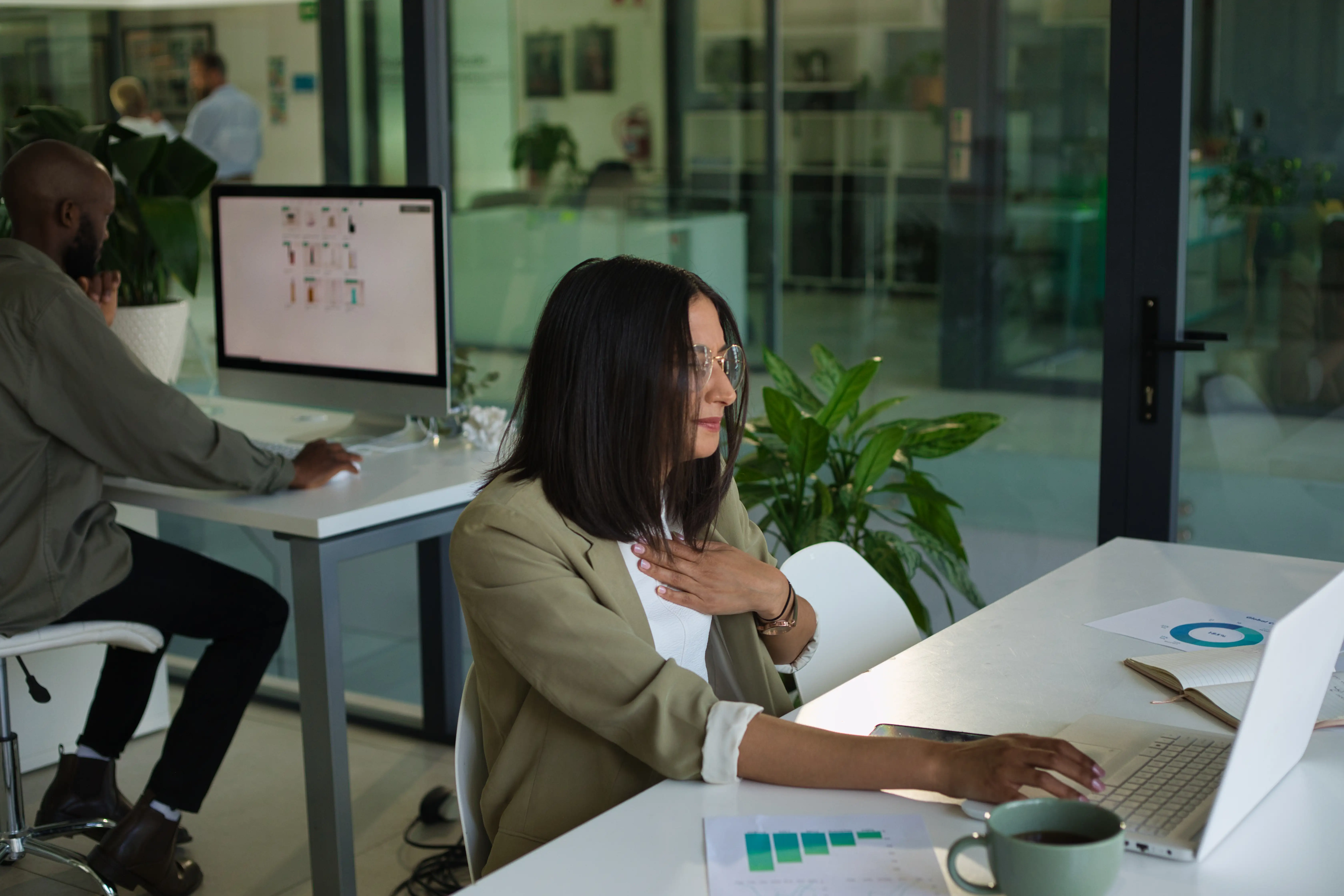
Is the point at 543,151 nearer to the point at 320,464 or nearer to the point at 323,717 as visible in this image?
the point at 320,464

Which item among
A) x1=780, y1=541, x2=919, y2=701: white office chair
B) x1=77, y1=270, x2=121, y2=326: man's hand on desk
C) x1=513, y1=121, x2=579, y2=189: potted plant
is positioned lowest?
x1=780, y1=541, x2=919, y2=701: white office chair

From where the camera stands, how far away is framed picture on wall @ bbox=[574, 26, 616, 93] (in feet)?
10.9

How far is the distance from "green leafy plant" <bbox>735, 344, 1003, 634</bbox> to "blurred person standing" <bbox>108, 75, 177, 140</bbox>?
86.0 inches

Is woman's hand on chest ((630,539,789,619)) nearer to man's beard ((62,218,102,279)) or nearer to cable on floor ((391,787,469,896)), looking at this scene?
cable on floor ((391,787,469,896))

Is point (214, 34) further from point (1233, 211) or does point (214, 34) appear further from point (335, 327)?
point (1233, 211)

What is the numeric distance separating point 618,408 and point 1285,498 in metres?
1.81

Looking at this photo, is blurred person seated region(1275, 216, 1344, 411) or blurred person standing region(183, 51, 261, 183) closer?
blurred person seated region(1275, 216, 1344, 411)

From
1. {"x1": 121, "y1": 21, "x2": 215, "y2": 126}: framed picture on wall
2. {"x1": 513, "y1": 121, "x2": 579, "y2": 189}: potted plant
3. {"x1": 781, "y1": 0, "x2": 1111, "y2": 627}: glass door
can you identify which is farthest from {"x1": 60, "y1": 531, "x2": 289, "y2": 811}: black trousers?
{"x1": 121, "y1": 21, "x2": 215, "y2": 126}: framed picture on wall

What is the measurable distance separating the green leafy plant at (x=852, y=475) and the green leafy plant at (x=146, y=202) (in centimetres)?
149

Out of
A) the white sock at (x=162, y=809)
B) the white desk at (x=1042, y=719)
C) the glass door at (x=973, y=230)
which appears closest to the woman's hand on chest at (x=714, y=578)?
the white desk at (x=1042, y=719)

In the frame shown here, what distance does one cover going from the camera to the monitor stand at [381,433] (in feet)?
9.67

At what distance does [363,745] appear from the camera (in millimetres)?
3557

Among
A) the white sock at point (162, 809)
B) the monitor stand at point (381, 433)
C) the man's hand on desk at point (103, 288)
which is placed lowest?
the white sock at point (162, 809)

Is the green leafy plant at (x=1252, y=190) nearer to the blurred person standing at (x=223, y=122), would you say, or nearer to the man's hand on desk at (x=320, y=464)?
the man's hand on desk at (x=320, y=464)
